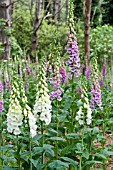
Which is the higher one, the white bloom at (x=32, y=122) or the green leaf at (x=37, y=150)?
the white bloom at (x=32, y=122)

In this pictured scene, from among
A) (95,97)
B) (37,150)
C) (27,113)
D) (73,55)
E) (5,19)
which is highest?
(5,19)

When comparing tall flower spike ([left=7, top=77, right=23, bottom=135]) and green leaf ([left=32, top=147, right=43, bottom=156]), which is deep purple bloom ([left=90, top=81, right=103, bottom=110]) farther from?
tall flower spike ([left=7, top=77, right=23, bottom=135])

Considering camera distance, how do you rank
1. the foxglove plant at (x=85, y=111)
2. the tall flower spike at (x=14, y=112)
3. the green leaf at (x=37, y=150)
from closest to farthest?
the tall flower spike at (x=14, y=112) → the foxglove plant at (x=85, y=111) → the green leaf at (x=37, y=150)

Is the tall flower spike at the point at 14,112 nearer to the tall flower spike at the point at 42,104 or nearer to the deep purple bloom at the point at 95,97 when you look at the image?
the tall flower spike at the point at 42,104

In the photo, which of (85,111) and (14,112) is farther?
(85,111)

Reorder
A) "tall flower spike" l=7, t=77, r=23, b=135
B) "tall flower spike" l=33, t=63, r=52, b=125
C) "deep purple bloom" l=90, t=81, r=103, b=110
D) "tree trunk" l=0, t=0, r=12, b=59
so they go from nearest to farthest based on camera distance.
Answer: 1. "tall flower spike" l=7, t=77, r=23, b=135
2. "tall flower spike" l=33, t=63, r=52, b=125
3. "deep purple bloom" l=90, t=81, r=103, b=110
4. "tree trunk" l=0, t=0, r=12, b=59

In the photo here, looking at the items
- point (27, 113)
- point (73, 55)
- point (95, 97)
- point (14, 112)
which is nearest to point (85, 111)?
point (27, 113)

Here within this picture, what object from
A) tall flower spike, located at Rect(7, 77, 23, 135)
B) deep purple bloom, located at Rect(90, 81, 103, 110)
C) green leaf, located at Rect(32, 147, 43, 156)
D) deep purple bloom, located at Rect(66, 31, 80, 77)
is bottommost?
green leaf, located at Rect(32, 147, 43, 156)

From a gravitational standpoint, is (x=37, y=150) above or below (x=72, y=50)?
below

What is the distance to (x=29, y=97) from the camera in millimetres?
6129

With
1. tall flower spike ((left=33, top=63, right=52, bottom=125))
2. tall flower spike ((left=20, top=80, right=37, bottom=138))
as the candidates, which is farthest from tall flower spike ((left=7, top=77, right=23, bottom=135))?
tall flower spike ((left=33, top=63, right=52, bottom=125))

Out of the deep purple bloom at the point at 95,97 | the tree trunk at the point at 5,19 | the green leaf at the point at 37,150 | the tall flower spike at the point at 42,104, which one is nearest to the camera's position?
the tall flower spike at the point at 42,104

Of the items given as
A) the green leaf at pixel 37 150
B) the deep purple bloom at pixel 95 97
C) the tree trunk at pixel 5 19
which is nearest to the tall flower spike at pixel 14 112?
the green leaf at pixel 37 150

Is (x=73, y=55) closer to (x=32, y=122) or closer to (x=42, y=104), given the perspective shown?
(x=42, y=104)
